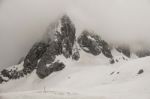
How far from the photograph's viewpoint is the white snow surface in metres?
58.8

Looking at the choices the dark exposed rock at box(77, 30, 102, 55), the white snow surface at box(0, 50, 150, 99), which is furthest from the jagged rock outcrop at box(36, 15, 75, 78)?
the dark exposed rock at box(77, 30, 102, 55)

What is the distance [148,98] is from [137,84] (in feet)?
40.3

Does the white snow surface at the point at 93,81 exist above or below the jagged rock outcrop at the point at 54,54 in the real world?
below

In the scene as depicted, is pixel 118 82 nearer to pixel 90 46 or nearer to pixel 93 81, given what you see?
pixel 93 81

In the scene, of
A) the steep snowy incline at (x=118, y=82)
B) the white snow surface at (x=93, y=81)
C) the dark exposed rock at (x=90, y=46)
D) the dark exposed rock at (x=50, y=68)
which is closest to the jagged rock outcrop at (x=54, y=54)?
the dark exposed rock at (x=50, y=68)

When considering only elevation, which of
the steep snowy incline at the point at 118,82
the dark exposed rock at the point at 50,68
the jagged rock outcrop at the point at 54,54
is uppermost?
the jagged rock outcrop at the point at 54,54

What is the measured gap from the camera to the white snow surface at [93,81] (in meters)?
58.8

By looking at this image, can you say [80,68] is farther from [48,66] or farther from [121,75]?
[121,75]

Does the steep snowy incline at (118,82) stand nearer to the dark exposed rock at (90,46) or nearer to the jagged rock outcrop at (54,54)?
the jagged rock outcrop at (54,54)

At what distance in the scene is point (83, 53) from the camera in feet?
634

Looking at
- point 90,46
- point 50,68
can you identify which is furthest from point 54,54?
point 90,46

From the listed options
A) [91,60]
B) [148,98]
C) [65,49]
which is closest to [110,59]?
[91,60]

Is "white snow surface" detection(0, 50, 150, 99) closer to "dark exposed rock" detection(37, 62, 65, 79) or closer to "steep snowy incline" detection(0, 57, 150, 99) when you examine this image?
"steep snowy incline" detection(0, 57, 150, 99)

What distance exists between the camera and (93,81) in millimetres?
113312
